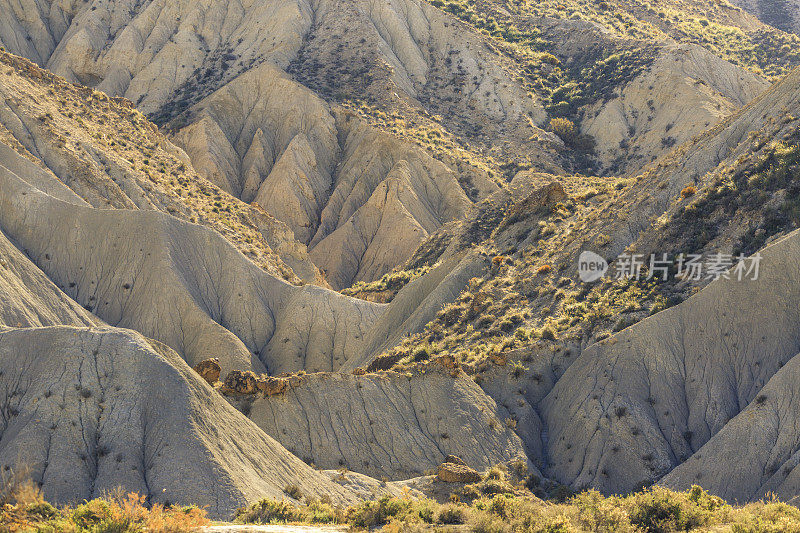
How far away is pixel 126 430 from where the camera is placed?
2577 cm

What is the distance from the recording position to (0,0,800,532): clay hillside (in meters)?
25.8

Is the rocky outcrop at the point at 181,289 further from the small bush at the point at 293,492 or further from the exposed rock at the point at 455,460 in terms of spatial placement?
the small bush at the point at 293,492

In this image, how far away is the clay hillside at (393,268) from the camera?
25.8 meters

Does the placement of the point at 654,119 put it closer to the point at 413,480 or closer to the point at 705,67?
the point at 705,67

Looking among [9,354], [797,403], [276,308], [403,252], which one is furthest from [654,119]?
[9,354]

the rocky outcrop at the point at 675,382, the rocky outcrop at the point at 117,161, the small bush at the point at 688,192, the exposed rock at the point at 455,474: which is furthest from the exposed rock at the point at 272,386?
the rocky outcrop at the point at 117,161

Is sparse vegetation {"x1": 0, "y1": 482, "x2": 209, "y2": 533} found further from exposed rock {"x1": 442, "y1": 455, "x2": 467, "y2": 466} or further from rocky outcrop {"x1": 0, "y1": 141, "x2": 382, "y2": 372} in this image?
rocky outcrop {"x1": 0, "y1": 141, "x2": 382, "y2": 372}

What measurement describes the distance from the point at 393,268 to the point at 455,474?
39.6 metres

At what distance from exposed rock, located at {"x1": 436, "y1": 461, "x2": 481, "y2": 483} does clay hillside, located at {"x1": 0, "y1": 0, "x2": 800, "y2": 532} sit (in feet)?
0.37

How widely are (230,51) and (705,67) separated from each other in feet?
165

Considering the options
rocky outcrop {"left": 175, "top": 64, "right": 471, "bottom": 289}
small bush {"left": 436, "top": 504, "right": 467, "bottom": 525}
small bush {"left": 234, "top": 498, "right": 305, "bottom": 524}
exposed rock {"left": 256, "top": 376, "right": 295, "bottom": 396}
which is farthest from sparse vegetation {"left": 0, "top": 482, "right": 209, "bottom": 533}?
rocky outcrop {"left": 175, "top": 64, "right": 471, "bottom": 289}

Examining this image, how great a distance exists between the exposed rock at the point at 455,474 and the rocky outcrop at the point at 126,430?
3.64m

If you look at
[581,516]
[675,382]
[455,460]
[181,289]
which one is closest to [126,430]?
[455,460]

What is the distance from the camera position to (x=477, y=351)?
3884 cm
